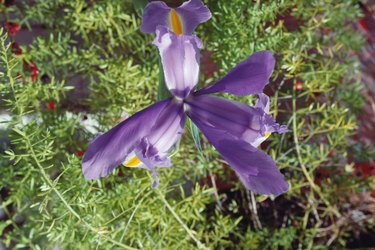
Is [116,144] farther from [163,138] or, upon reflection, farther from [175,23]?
[175,23]

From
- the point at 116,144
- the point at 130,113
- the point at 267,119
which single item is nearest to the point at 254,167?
the point at 267,119

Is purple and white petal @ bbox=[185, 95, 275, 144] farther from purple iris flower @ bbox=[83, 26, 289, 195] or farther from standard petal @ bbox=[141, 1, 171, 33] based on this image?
standard petal @ bbox=[141, 1, 171, 33]

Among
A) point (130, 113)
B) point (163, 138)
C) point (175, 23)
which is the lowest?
point (130, 113)

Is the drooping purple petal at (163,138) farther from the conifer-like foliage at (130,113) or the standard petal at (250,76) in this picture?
the conifer-like foliage at (130,113)

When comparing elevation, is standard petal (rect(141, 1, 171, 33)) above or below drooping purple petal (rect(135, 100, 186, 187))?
above

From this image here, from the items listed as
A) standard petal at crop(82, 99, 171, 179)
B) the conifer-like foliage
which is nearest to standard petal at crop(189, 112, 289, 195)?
standard petal at crop(82, 99, 171, 179)
